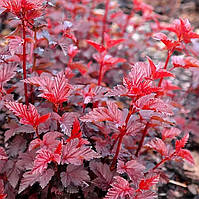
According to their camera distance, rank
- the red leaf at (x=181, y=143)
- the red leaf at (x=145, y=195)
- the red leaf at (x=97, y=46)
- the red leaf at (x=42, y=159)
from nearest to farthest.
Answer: the red leaf at (x=42, y=159) → the red leaf at (x=145, y=195) → the red leaf at (x=181, y=143) → the red leaf at (x=97, y=46)

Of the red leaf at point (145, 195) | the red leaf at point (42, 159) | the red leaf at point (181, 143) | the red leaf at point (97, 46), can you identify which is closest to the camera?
the red leaf at point (42, 159)

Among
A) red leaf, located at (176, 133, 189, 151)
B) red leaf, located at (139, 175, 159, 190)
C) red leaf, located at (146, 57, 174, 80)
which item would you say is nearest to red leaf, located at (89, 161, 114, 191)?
red leaf, located at (139, 175, 159, 190)

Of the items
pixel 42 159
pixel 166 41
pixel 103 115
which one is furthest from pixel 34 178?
pixel 166 41

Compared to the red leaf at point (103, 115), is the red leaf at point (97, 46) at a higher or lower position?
higher

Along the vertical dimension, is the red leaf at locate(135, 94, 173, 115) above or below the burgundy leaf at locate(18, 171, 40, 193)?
above

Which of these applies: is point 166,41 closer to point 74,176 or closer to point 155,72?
point 155,72

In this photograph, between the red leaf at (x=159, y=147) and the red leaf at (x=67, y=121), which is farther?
the red leaf at (x=159, y=147)

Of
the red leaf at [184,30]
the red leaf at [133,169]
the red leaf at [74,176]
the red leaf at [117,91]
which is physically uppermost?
the red leaf at [184,30]

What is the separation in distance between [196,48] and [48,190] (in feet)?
4.34

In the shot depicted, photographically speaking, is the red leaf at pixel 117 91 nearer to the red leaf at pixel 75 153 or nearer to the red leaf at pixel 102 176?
the red leaf at pixel 75 153

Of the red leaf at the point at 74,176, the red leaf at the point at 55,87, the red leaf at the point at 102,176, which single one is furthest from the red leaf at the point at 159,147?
the red leaf at the point at 55,87

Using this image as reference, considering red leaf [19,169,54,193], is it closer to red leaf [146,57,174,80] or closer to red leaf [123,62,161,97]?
red leaf [123,62,161,97]

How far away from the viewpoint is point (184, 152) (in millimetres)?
1183

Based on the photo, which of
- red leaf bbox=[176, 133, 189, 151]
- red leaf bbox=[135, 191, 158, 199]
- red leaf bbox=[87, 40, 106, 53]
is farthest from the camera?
red leaf bbox=[87, 40, 106, 53]
